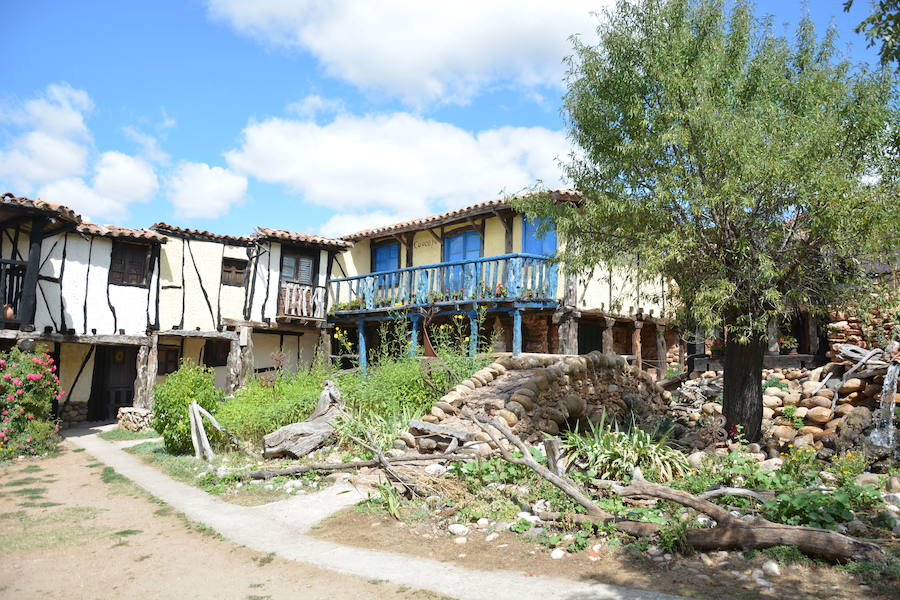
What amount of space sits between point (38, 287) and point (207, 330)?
4.05 m

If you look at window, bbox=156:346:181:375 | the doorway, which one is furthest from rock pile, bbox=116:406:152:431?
window, bbox=156:346:181:375

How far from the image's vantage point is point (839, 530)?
4660 mm

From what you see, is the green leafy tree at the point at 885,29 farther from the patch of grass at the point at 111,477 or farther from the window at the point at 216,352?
the window at the point at 216,352

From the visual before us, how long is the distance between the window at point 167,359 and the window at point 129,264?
2.43 metres

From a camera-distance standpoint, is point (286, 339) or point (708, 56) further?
point (286, 339)

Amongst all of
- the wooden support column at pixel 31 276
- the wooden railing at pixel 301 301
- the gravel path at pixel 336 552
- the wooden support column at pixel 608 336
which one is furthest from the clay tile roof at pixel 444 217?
the gravel path at pixel 336 552

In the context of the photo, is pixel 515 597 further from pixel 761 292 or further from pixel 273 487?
pixel 761 292

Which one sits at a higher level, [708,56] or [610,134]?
[708,56]

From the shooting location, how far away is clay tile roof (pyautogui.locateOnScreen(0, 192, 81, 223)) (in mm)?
12336

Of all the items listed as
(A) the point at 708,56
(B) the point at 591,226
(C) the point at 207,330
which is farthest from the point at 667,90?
(C) the point at 207,330

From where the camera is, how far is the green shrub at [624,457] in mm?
6684

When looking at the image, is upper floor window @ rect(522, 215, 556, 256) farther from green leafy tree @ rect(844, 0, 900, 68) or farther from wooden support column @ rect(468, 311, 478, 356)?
green leafy tree @ rect(844, 0, 900, 68)

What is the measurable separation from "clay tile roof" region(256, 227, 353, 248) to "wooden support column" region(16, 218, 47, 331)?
5539mm

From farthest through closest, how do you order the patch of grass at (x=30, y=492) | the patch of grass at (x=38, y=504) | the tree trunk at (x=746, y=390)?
the tree trunk at (x=746, y=390), the patch of grass at (x=30, y=492), the patch of grass at (x=38, y=504)
